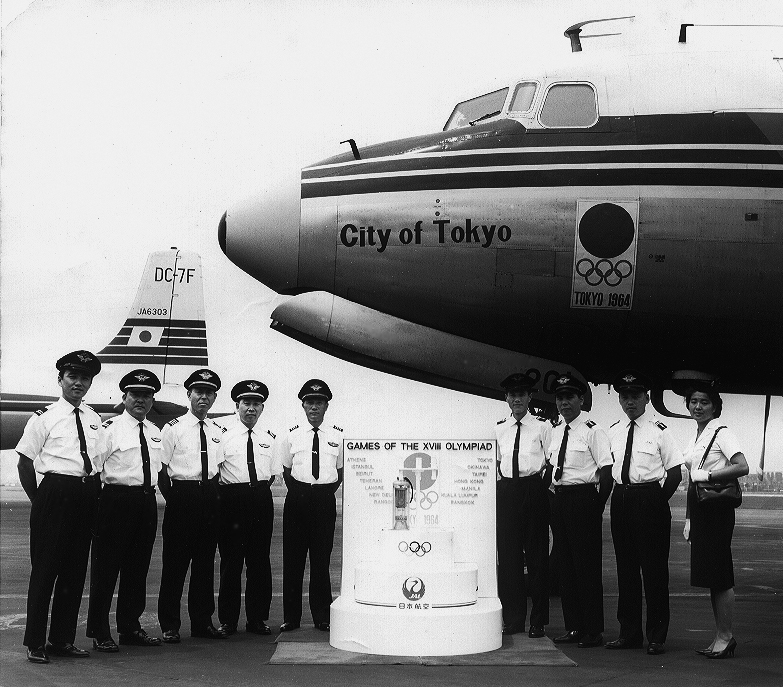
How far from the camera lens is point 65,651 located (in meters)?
6.52

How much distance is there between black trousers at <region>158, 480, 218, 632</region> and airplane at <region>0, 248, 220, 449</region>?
15.0 metres

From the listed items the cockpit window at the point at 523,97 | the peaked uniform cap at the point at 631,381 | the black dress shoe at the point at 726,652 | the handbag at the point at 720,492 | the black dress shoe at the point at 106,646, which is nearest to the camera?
the black dress shoe at the point at 726,652

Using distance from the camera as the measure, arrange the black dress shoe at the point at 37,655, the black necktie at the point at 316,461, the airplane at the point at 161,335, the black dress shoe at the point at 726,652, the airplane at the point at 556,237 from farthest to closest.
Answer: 1. the airplane at the point at 161,335
2. the black necktie at the point at 316,461
3. the airplane at the point at 556,237
4. the black dress shoe at the point at 726,652
5. the black dress shoe at the point at 37,655

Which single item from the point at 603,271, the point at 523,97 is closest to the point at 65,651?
the point at 603,271

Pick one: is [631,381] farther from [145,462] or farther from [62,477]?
[62,477]

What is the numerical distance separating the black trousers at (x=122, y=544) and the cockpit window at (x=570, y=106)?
442cm

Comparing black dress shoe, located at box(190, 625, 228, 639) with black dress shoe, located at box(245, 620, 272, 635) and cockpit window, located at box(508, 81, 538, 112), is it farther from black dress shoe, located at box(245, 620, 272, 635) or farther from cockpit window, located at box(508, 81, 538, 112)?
cockpit window, located at box(508, 81, 538, 112)

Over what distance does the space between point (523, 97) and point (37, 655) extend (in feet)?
18.7

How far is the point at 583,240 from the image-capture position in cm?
731

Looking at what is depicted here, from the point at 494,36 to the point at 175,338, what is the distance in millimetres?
14965

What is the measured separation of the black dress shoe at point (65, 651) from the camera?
21.3 ft

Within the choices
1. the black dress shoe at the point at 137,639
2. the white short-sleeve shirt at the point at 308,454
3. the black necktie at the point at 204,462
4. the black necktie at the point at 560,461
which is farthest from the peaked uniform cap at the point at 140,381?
the black necktie at the point at 560,461

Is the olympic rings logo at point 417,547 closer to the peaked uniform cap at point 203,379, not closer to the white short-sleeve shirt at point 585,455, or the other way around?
the white short-sleeve shirt at point 585,455

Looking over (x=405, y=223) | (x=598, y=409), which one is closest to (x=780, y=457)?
(x=598, y=409)
